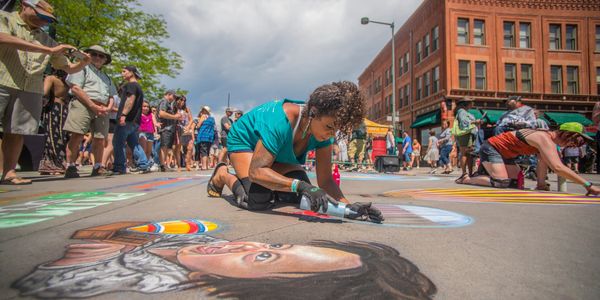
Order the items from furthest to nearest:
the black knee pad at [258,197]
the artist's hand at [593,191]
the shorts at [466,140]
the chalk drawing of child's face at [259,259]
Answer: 1. the shorts at [466,140]
2. the artist's hand at [593,191]
3. the black knee pad at [258,197]
4. the chalk drawing of child's face at [259,259]

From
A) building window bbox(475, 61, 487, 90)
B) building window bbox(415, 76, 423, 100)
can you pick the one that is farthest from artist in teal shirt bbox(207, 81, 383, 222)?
building window bbox(415, 76, 423, 100)

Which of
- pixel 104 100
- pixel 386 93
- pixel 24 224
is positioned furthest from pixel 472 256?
pixel 386 93

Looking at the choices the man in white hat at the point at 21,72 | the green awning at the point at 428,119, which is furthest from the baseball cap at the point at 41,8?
the green awning at the point at 428,119

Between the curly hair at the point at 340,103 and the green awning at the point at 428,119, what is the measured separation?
66.4ft

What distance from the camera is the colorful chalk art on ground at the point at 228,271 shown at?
0.77m

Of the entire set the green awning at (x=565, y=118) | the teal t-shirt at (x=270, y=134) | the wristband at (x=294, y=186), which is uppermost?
the green awning at (x=565, y=118)

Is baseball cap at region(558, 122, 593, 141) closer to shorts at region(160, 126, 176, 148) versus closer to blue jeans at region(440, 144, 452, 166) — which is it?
blue jeans at region(440, 144, 452, 166)

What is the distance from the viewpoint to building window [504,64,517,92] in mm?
19859

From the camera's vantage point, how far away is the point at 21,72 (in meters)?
3.26

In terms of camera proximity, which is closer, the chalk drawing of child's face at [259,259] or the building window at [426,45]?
the chalk drawing of child's face at [259,259]

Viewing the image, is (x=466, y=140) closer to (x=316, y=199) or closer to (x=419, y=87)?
(x=316, y=199)

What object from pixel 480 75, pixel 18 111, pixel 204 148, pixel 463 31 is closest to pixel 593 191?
pixel 18 111

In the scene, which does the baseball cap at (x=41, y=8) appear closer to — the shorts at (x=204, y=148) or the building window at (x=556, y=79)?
the shorts at (x=204, y=148)

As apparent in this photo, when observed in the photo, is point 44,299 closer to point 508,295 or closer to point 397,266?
point 397,266
